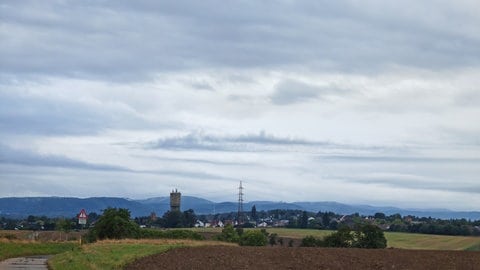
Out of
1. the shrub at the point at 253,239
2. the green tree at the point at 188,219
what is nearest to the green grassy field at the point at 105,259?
the shrub at the point at 253,239

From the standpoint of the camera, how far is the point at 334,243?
71500 mm

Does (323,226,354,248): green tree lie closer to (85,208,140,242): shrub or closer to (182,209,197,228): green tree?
(85,208,140,242): shrub

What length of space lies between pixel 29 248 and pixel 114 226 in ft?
39.3

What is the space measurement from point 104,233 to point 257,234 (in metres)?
18.8

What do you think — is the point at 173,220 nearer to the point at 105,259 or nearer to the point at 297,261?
the point at 105,259

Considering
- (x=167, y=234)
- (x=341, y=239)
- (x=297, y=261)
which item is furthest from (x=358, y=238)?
(x=297, y=261)

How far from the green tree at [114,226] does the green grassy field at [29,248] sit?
15.7ft

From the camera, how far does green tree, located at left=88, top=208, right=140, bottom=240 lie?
231 ft

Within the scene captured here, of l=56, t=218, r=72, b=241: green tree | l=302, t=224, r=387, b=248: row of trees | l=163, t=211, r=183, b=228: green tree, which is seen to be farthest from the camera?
l=163, t=211, r=183, b=228: green tree

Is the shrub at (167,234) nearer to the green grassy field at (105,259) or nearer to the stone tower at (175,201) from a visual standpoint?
the green grassy field at (105,259)

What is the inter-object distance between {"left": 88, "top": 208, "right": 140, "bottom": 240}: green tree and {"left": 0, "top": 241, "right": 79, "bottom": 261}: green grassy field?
480 centimetres

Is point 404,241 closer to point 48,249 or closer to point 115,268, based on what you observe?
point 48,249

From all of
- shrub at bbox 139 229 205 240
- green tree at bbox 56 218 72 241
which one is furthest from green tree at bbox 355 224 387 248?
green tree at bbox 56 218 72 241

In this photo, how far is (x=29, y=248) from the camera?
59406 millimetres
